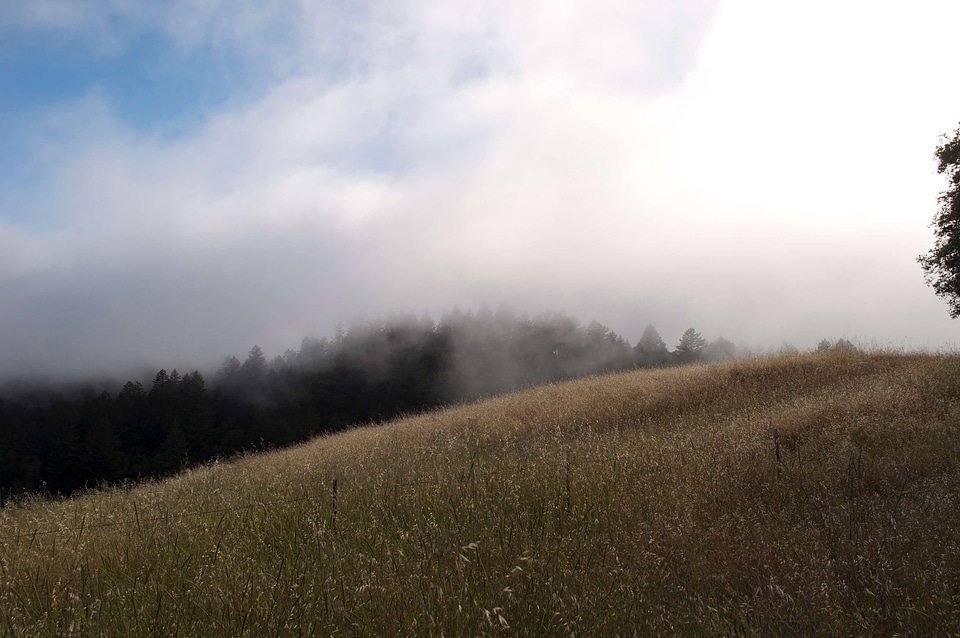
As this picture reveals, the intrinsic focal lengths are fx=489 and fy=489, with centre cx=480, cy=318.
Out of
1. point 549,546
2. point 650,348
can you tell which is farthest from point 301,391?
point 549,546

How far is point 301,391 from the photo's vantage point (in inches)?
2354

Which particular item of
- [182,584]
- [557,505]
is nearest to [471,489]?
[557,505]

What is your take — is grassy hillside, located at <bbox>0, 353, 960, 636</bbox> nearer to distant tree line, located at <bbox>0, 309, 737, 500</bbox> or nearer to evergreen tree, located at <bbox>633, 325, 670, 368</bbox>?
distant tree line, located at <bbox>0, 309, 737, 500</bbox>

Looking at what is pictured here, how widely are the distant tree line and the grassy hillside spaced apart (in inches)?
1128

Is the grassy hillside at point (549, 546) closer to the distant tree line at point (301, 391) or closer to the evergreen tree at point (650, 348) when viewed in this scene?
the distant tree line at point (301, 391)

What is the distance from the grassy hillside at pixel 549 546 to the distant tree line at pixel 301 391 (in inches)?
1128

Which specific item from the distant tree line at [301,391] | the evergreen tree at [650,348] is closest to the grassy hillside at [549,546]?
the distant tree line at [301,391]

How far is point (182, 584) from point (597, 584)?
2.77 meters

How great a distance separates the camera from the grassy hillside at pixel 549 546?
263cm

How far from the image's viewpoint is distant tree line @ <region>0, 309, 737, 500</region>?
38.5 meters

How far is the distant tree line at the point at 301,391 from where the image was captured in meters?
38.5

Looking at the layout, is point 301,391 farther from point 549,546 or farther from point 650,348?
point 549,546

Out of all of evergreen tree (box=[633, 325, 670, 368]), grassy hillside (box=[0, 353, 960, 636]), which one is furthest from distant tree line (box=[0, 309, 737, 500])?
grassy hillside (box=[0, 353, 960, 636])

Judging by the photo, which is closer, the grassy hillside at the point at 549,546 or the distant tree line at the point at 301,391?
the grassy hillside at the point at 549,546
